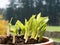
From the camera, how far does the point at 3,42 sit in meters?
0.70

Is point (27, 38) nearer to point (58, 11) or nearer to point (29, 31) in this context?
point (29, 31)

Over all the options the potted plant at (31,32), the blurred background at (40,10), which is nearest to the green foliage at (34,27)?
the potted plant at (31,32)

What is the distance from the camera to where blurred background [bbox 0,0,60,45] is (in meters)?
4.00

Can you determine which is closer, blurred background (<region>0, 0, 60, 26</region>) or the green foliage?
the green foliage

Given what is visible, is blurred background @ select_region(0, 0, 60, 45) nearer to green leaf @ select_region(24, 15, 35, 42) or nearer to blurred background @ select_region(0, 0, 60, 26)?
blurred background @ select_region(0, 0, 60, 26)

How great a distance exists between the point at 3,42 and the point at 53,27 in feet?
13.5

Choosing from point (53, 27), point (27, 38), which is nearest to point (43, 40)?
point (27, 38)

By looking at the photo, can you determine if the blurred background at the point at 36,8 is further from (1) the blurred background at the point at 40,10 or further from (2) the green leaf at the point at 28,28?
(2) the green leaf at the point at 28,28

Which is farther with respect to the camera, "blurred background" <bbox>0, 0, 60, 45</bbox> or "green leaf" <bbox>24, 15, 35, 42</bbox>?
"blurred background" <bbox>0, 0, 60, 45</bbox>

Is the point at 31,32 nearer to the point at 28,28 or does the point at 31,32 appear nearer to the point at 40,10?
the point at 28,28

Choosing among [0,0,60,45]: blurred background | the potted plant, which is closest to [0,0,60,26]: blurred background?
[0,0,60,45]: blurred background

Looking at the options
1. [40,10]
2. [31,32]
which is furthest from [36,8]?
[31,32]

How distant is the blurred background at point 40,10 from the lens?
400cm

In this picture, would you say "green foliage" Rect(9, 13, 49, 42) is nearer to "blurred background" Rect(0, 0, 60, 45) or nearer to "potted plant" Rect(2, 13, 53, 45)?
"potted plant" Rect(2, 13, 53, 45)
